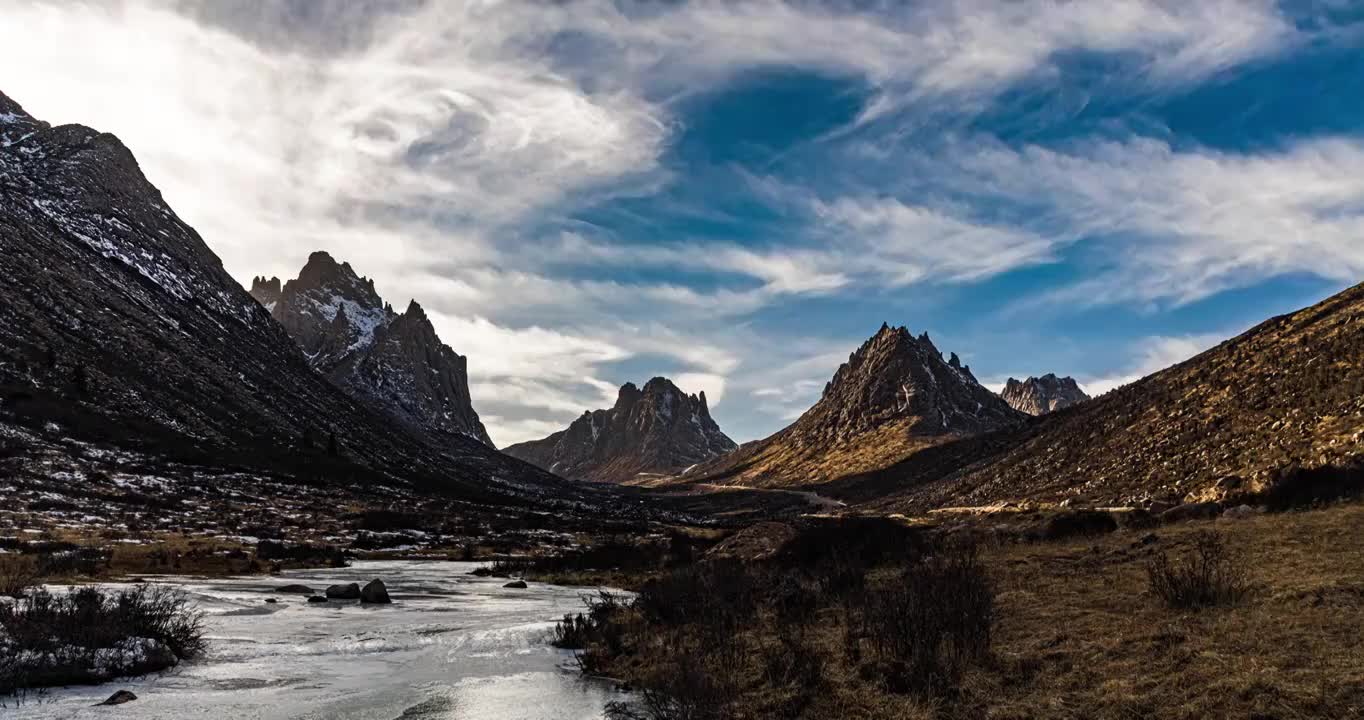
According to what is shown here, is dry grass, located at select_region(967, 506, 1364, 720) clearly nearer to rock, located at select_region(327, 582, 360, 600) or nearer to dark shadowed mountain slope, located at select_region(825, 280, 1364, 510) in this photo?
dark shadowed mountain slope, located at select_region(825, 280, 1364, 510)

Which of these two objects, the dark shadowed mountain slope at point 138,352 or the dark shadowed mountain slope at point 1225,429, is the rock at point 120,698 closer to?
the dark shadowed mountain slope at point 1225,429

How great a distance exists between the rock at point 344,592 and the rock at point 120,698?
19.7 metres

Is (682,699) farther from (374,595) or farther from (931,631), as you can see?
(374,595)

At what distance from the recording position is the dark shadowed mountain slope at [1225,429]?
38.0 m

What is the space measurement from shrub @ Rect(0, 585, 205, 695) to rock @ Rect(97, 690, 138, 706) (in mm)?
1679

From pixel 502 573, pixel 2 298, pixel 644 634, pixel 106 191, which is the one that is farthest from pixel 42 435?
pixel 106 191

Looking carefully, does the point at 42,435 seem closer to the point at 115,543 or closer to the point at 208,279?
the point at 115,543

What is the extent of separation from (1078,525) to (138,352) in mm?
144756

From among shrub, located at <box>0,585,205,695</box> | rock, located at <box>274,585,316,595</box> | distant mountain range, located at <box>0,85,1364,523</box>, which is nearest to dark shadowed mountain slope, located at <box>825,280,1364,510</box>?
distant mountain range, located at <box>0,85,1364,523</box>

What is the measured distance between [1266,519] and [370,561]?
5694cm

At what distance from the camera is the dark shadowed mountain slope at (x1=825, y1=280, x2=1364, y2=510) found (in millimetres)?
37969

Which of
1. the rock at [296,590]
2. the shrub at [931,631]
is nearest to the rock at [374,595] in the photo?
the rock at [296,590]

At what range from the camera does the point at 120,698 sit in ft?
46.0

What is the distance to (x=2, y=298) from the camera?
113 metres
